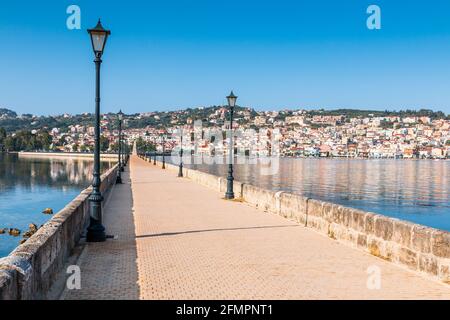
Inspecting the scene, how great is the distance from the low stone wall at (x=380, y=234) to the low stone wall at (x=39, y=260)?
554 cm

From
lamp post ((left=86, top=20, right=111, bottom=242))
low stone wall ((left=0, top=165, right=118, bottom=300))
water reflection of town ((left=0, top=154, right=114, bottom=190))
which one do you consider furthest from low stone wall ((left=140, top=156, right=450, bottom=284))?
water reflection of town ((left=0, top=154, right=114, bottom=190))

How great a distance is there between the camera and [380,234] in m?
9.74

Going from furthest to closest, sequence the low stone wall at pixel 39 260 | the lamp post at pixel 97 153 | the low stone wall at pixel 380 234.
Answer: the lamp post at pixel 97 153 → the low stone wall at pixel 380 234 → the low stone wall at pixel 39 260

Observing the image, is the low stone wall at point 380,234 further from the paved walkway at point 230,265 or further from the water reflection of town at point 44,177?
the water reflection of town at point 44,177

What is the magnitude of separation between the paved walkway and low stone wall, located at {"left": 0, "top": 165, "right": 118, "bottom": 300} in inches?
16.5

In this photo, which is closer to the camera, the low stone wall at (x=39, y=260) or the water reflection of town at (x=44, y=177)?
the low stone wall at (x=39, y=260)

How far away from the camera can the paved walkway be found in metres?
7.09

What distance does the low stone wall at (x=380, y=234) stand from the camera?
7.99 meters

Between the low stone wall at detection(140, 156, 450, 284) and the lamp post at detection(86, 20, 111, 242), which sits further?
the lamp post at detection(86, 20, 111, 242)

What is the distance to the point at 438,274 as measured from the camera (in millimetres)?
7910

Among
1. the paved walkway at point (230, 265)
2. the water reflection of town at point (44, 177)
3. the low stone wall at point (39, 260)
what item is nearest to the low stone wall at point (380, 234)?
the paved walkway at point (230, 265)

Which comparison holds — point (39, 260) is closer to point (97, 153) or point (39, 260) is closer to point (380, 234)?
point (97, 153)

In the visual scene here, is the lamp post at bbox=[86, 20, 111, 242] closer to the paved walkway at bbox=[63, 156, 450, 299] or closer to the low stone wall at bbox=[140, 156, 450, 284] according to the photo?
the paved walkway at bbox=[63, 156, 450, 299]
